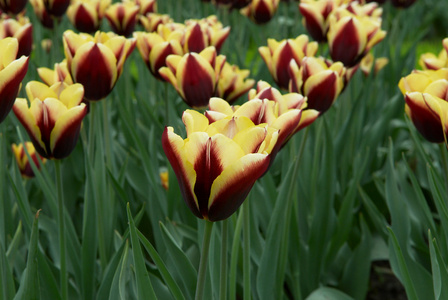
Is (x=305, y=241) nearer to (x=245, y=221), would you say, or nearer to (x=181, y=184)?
(x=245, y=221)

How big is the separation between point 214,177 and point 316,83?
54 centimetres

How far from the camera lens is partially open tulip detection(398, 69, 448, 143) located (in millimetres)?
907

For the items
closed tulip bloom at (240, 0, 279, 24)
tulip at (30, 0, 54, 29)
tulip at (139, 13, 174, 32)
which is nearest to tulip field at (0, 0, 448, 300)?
tulip at (139, 13, 174, 32)

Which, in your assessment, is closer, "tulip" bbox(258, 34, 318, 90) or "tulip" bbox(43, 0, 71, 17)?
"tulip" bbox(258, 34, 318, 90)

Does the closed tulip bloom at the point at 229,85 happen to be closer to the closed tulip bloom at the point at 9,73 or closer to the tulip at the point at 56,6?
the closed tulip bloom at the point at 9,73

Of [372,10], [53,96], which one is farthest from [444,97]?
[372,10]

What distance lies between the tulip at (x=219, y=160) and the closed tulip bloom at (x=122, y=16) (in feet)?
4.40

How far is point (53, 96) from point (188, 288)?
0.41 metres

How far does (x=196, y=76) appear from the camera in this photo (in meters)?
1.23

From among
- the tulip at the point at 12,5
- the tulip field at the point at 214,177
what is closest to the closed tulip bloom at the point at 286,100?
the tulip field at the point at 214,177

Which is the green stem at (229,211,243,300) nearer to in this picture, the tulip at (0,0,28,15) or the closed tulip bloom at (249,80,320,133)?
the closed tulip bloom at (249,80,320,133)

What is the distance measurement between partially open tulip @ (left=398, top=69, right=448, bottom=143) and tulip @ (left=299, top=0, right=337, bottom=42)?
660 millimetres

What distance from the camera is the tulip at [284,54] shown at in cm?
132

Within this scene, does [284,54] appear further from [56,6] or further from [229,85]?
[56,6]
